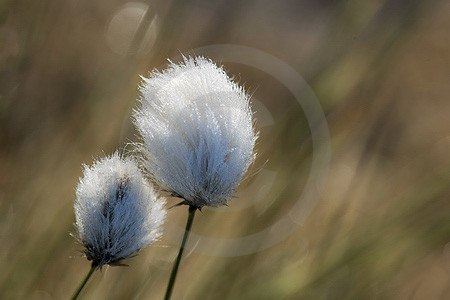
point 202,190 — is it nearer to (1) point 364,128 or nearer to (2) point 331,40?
(2) point 331,40

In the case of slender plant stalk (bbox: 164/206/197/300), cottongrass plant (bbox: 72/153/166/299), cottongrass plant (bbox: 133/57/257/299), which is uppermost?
cottongrass plant (bbox: 133/57/257/299)

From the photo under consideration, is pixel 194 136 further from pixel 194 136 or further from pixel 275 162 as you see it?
pixel 275 162

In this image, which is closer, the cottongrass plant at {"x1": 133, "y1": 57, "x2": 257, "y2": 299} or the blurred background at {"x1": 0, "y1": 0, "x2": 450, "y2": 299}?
the cottongrass plant at {"x1": 133, "y1": 57, "x2": 257, "y2": 299}

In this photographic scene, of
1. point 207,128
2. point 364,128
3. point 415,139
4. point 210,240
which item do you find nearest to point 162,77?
point 207,128

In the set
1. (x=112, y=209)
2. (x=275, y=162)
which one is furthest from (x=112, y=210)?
(x=275, y=162)

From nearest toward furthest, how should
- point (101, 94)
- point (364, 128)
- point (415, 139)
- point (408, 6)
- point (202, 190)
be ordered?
point (202, 190), point (408, 6), point (101, 94), point (364, 128), point (415, 139)

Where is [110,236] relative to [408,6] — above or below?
below
